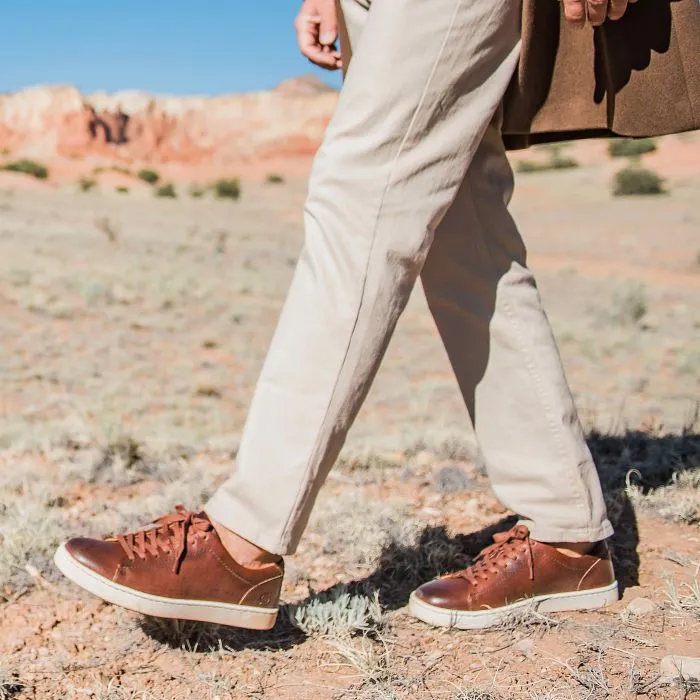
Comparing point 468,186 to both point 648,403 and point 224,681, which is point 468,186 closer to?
point 224,681

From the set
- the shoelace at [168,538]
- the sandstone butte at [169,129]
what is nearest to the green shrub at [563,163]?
the sandstone butte at [169,129]

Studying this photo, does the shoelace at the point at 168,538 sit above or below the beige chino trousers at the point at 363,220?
below

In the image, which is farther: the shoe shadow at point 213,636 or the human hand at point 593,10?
the shoe shadow at point 213,636

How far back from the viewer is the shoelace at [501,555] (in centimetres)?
196

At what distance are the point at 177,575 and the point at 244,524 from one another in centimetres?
16

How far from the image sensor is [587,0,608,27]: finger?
1.66 meters

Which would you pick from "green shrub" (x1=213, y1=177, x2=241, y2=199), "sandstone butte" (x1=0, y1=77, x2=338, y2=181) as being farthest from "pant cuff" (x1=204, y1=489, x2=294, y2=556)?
"sandstone butte" (x1=0, y1=77, x2=338, y2=181)

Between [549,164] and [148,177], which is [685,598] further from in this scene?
[148,177]

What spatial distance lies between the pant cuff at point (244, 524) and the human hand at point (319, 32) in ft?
3.58

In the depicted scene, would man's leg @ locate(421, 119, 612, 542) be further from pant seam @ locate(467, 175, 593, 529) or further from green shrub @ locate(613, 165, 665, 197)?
green shrub @ locate(613, 165, 665, 197)

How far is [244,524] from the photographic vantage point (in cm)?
170

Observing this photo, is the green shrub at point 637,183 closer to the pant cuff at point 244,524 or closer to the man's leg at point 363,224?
→ the man's leg at point 363,224

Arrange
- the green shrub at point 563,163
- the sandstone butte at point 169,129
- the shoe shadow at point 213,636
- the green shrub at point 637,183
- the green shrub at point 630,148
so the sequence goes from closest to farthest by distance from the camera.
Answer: the shoe shadow at point 213,636, the green shrub at point 637,183, the green shrub at point 630,148, the green shrub at point 563,163, the sandstone butte at point 169,129

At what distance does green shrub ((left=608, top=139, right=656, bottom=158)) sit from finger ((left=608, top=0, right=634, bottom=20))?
33687 mm
